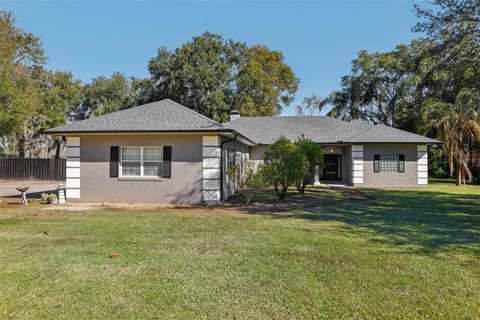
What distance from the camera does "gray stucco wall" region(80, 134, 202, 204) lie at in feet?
40.5

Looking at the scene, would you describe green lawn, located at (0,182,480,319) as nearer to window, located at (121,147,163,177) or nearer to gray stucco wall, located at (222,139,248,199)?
window, located at (121,147,163,177)

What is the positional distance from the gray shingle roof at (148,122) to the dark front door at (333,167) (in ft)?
44.7

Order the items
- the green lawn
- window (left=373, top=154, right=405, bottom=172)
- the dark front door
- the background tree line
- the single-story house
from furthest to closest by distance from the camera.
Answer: the dark front door, window (left=373, top=154, right=405, bottom=172), the single-story house, the background tree line, the green lawn

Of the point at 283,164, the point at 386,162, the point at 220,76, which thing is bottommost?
the point at 283,164

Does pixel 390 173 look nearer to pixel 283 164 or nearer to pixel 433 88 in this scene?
pixel 283 164

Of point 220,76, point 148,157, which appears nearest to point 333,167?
point 220,76

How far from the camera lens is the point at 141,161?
1267 centimetres

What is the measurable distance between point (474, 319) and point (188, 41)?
113 feet

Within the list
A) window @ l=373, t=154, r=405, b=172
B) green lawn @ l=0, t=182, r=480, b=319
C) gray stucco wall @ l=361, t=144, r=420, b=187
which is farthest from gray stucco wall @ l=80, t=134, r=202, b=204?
window @ l=373, t=154, r=405, b=172

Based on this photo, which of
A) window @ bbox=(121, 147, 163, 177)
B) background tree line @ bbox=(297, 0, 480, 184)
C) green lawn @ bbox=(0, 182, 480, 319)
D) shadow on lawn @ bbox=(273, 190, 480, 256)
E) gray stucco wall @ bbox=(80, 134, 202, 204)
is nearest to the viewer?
green lawn @ bbox=(0, 182, 480, 319)

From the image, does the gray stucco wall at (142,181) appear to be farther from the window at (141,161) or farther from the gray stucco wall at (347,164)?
the gray stucco wall at (347,164)

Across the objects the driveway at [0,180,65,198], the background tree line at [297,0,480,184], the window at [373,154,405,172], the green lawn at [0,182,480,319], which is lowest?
the green lawn at [0,182,480,319]

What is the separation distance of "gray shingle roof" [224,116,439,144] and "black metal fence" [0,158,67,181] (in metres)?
14.1

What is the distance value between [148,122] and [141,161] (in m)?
1.51
